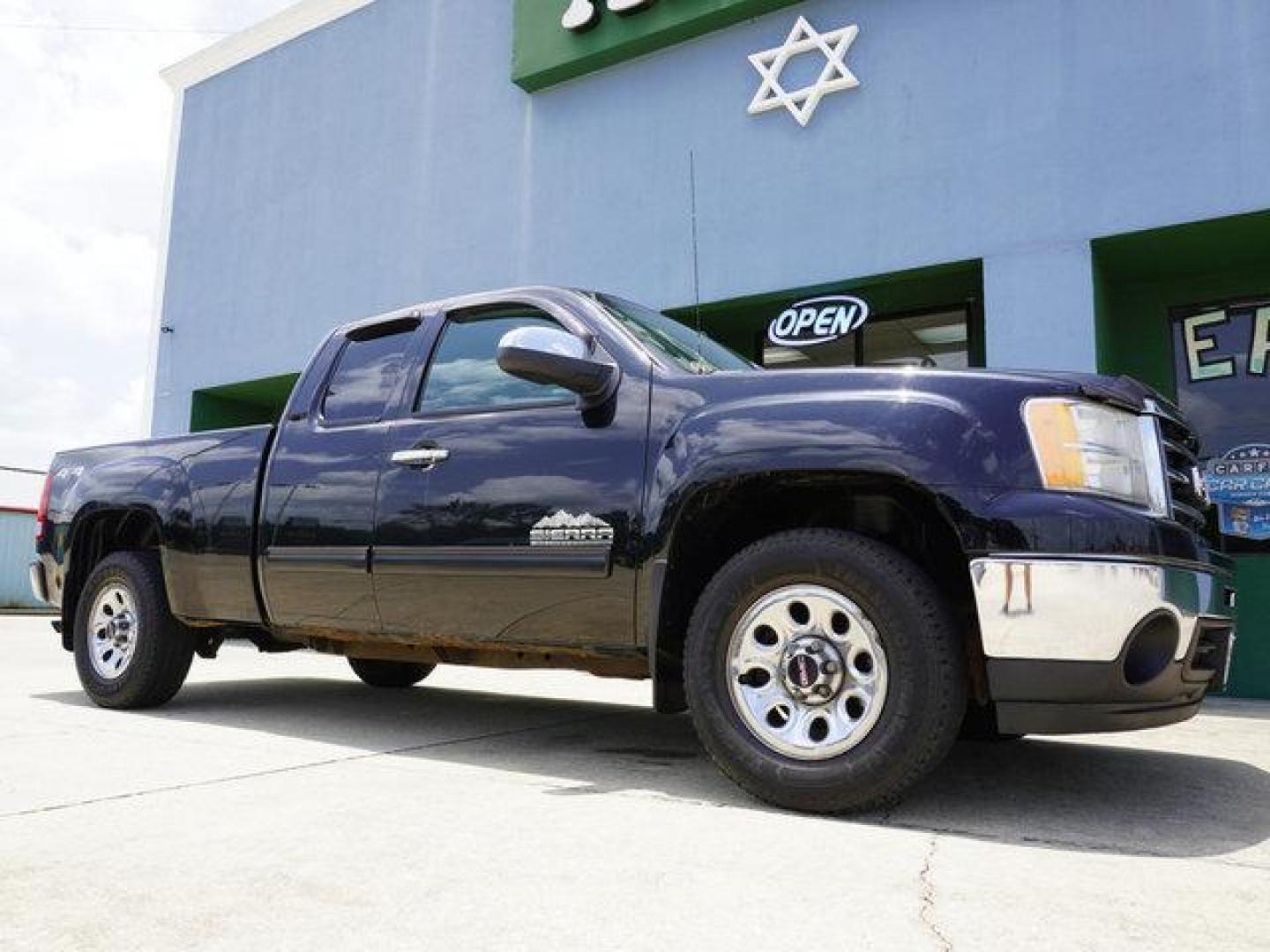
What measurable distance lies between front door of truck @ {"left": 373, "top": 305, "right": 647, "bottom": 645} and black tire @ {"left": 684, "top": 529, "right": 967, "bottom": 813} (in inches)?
16.5

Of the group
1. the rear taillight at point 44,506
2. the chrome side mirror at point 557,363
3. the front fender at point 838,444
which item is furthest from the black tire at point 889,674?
the rear taillight at point 44,506

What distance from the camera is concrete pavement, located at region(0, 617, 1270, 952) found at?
6.57 feet

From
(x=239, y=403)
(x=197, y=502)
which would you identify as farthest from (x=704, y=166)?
(x=239, y=403)

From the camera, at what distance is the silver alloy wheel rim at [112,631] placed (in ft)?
17.0

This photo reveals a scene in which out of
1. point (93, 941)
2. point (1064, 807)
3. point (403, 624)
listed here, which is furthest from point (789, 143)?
point (93, 941)

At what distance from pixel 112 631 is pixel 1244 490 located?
8205mm

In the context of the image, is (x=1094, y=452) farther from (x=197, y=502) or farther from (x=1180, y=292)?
(x=1180, y=292)

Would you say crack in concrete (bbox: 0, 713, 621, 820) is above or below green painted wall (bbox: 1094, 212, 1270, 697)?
below

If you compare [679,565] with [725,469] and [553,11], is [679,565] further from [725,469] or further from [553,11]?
[553,11]

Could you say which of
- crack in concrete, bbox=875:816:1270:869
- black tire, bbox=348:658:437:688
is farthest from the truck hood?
black tire, bbox=348:658:437:688

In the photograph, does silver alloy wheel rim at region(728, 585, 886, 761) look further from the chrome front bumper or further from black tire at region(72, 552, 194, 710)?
black tire at region(72, 552, 194, 710)

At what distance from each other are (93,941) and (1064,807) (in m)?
2.74

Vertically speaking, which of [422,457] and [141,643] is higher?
[422,457]

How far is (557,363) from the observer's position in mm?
3418
